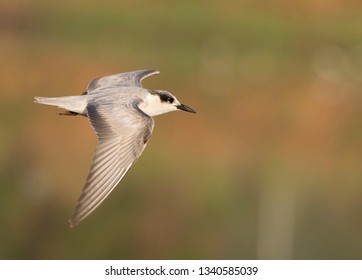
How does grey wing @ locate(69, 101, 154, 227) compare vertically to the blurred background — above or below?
below

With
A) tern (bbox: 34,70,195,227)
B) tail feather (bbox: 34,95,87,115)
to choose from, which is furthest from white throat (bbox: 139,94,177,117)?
tail feather (bbox: 34,95,87,115)

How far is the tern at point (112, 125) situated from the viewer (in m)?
7.83

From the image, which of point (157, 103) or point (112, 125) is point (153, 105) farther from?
point (112, 125)

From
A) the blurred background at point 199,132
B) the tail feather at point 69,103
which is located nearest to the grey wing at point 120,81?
the tail feather at point 69,103

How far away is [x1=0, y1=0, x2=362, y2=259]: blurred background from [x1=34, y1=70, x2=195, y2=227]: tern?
6.62m

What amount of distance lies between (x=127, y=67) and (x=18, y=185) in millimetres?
3456

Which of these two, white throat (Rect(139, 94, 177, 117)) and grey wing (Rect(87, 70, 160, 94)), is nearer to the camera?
white throat (Rect(139, 94, 177, 117))

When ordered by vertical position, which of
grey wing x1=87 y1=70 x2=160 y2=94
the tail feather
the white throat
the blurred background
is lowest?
the tail feather

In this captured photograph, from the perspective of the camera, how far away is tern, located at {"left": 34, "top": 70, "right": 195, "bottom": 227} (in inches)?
308

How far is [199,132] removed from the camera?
806 inches

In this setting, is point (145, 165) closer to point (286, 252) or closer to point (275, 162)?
point (275, 162)

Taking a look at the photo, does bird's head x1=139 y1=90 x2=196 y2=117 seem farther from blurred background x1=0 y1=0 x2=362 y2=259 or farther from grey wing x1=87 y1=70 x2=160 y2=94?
blurred background x1=0 y1=0 x2=362 y2=259

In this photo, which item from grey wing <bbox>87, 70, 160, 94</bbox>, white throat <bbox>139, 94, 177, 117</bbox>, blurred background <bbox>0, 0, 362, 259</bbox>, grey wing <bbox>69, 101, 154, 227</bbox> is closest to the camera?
grey wing <bbox>69, 101, 154, 227</bbox>
